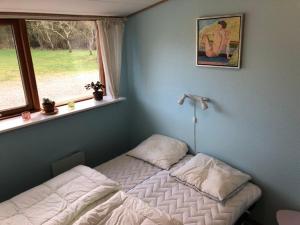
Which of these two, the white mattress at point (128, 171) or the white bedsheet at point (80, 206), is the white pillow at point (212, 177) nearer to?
the white mattress at point (128, 171)

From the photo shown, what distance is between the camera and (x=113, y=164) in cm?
256

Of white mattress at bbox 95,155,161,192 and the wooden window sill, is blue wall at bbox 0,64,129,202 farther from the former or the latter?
white mattress at bbox 95,155,161,192

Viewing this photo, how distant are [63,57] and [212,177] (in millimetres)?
1905

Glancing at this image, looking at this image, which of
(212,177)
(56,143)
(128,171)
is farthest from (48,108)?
(212,177)

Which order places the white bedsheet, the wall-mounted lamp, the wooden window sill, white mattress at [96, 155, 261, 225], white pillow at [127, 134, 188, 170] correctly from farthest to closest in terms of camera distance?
white pillow at [127, 134, 188, 170]
the wall-mounted lamp
the wooden window sill
white mattress at [96, 155, 261, 225]
the white bedsheet

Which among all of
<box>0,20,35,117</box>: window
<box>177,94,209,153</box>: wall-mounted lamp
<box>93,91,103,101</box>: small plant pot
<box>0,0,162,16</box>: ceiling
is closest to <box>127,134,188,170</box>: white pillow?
<box>177,94,209,153</box>: wall-mounted lamp

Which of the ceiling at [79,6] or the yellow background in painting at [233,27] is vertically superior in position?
the ceiling at [79,6]

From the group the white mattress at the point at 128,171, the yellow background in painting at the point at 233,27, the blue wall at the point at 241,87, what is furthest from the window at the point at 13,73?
the yellow background in painting at the point at 233,27

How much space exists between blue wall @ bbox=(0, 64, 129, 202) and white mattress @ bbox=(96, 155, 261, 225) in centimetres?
42

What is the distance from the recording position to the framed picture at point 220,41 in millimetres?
2041

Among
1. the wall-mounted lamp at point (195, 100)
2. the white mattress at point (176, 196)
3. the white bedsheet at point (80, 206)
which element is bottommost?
the white mattress at point (176, 196)

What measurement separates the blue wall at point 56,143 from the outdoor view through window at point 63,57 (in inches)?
13.2

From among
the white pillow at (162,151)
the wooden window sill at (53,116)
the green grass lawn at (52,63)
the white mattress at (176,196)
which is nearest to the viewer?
the white mattress at (176,196)

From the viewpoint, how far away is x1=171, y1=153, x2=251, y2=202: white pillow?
200 centimetres
